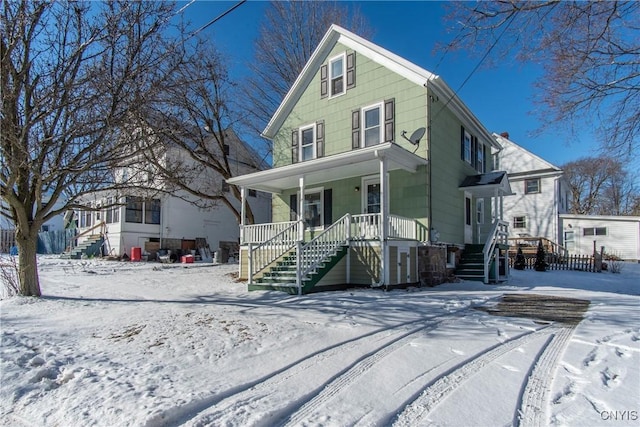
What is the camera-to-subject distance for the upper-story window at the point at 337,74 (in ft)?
45.2

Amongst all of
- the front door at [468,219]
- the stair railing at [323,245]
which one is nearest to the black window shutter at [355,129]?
the stair railing at [323,245]

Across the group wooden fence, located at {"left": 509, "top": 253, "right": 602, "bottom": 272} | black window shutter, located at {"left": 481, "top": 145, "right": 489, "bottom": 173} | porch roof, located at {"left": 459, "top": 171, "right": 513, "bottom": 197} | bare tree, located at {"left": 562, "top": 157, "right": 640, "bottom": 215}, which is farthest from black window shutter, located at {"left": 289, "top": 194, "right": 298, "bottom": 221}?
bare tree, located at {"left": 562, "top": 157, "right": 640, "bottom": 215}

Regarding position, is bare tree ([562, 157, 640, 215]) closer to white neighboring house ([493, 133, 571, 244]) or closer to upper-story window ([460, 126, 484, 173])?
white neighboring house ([493, 133, 571, 244])

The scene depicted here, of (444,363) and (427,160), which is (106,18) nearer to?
(444,363)

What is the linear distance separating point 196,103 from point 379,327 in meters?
12.6

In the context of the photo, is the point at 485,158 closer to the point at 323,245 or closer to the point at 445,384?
the point at 323,245

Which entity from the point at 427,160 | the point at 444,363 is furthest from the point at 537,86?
the point at 444,363

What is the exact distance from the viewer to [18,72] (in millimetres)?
6750

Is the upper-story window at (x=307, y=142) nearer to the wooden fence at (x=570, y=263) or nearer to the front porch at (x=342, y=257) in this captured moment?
the front porch at (x=342, y=257)

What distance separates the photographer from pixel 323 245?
10.3 metres

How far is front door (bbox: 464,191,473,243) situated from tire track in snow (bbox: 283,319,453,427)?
10358mm

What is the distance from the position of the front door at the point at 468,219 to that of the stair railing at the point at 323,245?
226 inches

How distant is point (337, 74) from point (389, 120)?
2928mm

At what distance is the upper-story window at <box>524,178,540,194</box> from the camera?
2477 cm
